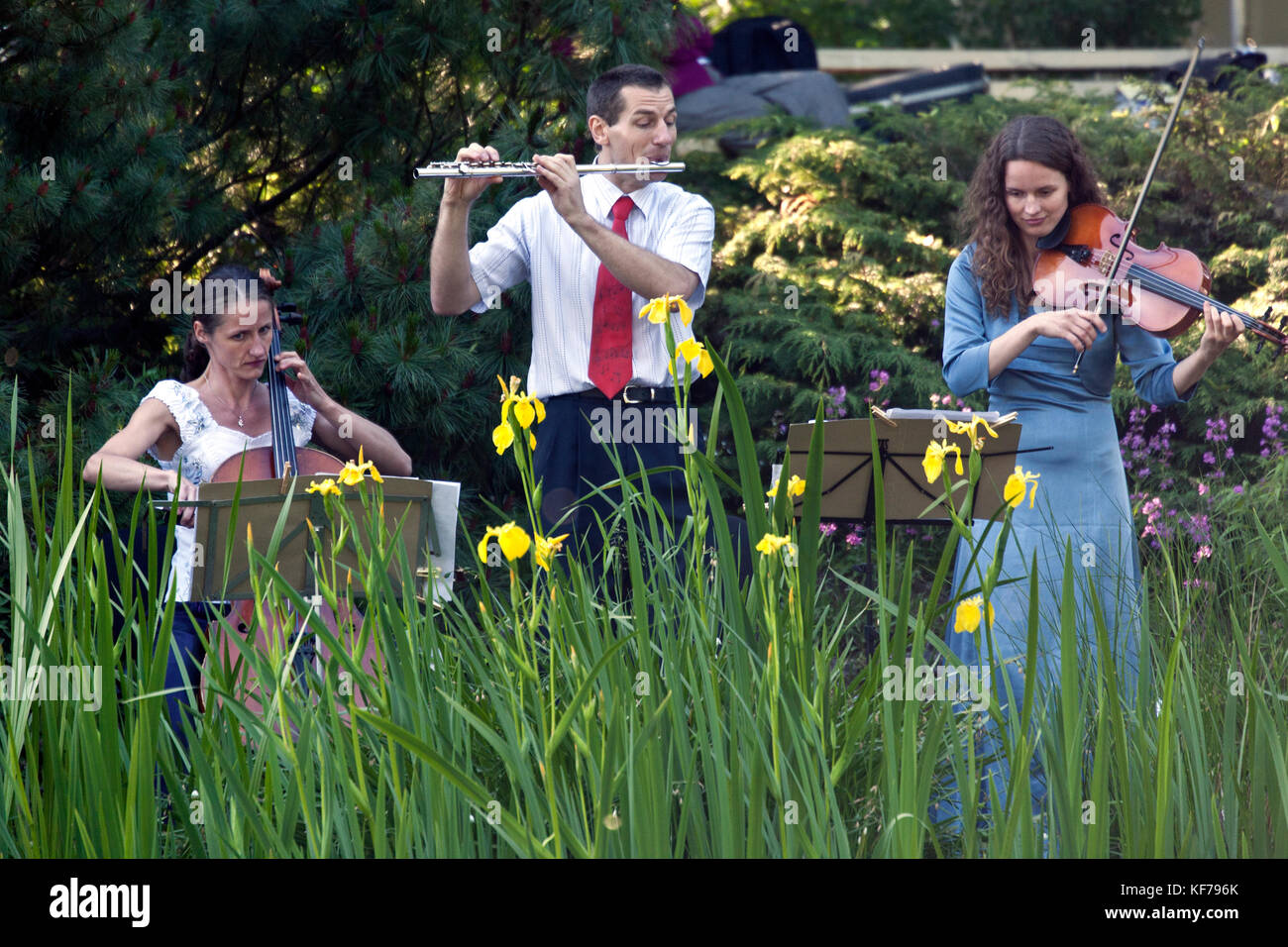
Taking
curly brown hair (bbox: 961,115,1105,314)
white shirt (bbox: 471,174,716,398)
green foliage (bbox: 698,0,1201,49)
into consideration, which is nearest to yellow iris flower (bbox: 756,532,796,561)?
white shirt (bbox: 471,174,716,398)

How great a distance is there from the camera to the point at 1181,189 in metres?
6.81

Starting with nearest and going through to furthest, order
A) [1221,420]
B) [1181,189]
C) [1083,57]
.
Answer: [1221,420], [1181,189], [1083,57]

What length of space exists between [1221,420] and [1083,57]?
289 inches

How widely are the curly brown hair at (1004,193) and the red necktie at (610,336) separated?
903 millimetres

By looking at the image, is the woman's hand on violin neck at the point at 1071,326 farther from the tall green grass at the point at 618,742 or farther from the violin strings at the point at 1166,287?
the tall green grass at the point at 618,742

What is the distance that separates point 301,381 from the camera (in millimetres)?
3955

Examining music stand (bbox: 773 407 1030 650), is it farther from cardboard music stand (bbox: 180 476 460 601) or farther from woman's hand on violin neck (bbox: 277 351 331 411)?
woman's hand on violin neck (bbox: 277 351 331 411)

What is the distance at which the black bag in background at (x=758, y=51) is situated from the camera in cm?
889

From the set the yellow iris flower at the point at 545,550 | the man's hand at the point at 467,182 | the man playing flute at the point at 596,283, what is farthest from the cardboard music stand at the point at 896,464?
the yellow iris flower at the point at 545,550

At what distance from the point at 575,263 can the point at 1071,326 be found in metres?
1.30

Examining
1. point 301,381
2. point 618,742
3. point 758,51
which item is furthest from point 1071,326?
point 758,51

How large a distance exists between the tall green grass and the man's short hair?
2.09 metres
